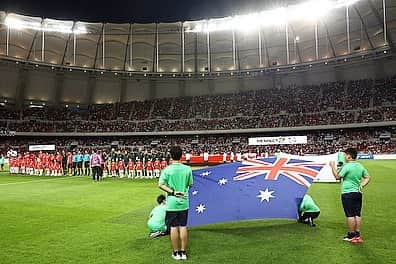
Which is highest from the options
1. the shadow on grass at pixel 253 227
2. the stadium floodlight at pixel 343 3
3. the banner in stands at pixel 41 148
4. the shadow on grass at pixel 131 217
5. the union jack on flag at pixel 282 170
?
the stadium floodlight at pixel 343 3

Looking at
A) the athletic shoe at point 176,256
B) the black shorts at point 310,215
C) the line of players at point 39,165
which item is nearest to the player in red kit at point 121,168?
the line of players at point 39,165

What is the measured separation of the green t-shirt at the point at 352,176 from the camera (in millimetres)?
7258

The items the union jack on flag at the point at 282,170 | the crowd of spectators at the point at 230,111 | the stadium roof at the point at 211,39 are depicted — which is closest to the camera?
the union jack on flag at the point at 282,170

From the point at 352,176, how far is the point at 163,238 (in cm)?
395

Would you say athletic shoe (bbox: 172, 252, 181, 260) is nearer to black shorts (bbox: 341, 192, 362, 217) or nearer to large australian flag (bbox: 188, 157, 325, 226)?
large australian flag (bbox: 188, 157, 325, 226)

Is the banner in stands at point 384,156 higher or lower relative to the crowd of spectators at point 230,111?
lower

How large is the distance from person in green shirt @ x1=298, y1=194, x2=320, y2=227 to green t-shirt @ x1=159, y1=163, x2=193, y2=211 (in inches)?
151

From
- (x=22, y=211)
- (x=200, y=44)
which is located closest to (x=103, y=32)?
(x=200, y=44)

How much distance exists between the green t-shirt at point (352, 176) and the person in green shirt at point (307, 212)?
1.82 m

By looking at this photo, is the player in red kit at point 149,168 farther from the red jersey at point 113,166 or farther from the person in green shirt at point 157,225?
the person in green shirt at point 157,225

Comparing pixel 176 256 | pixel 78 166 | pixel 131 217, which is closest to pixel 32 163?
pixel 78 166

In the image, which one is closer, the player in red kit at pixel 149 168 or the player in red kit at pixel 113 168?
the player in red kit at pixel 149 168

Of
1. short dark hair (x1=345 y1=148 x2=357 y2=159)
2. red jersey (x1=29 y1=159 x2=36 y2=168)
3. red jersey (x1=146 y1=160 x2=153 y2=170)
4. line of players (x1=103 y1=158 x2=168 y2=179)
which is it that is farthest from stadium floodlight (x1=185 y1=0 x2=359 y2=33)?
short dark hair (x1=345 y1=148 x2=357 y2=159)

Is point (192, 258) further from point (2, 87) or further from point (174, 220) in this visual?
point (2, 87)
